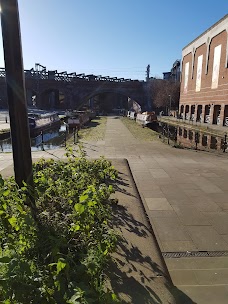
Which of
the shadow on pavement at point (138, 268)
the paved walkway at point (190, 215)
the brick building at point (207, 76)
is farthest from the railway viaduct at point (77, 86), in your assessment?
the shadow on pavement at point (138, 268)

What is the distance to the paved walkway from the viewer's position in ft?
9.50

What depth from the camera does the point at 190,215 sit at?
4.68m

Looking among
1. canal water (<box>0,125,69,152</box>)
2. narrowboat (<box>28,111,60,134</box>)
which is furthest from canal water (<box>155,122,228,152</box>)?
narrowboat (<box>28,111,60,134</box>)

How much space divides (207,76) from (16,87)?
33.9 meters

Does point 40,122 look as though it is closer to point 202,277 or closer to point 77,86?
point 202,277

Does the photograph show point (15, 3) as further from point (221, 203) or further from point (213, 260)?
point (221, 203)

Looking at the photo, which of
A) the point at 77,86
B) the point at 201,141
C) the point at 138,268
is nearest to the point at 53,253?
the point at 138,268

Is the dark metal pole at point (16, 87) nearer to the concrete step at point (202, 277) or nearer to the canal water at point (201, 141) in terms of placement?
the concrete step at point (202, 277)

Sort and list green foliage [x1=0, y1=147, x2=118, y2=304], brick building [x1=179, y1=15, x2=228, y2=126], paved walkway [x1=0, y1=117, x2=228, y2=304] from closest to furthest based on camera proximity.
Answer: green foliage [x1=0, y1=147, x2=118, y2=304] < paved walkway [x1=0, y1=117, x2=228, y2=304] < brick building [x1=179, y1=15, x2=228, y2=126]

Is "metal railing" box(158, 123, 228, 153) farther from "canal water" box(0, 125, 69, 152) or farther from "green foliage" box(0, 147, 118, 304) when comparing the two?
"green foliage" box(0, 147, 118, 304)

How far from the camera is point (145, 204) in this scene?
17.2 feet

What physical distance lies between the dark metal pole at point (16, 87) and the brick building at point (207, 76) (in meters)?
27.9

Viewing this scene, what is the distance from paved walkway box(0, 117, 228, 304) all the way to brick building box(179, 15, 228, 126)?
73.0 ft

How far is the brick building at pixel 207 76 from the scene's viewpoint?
2813 cm
